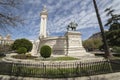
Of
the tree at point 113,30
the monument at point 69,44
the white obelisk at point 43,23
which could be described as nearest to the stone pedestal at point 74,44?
the monument at point 69,44

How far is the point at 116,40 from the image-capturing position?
30.2m

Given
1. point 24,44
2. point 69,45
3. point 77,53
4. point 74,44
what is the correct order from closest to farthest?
point 77,53, point 69,45, point 74,44, point 24,44

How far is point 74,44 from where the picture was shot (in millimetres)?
26156

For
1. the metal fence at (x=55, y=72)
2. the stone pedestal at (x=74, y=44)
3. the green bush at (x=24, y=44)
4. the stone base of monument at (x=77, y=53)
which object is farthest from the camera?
the green bush at (x=24, y=44)

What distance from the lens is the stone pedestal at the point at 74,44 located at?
25234mm

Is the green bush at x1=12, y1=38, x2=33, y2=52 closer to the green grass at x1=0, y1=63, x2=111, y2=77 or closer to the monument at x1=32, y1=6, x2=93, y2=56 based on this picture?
the monument at x1=32, y1=6, x2=93, y2=56

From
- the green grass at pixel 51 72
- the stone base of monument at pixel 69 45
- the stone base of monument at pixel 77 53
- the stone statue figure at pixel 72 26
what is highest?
Result: the stone statue figure at pixel 72 26

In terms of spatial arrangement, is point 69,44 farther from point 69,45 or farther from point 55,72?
point 55,72

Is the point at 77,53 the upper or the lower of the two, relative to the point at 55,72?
upper

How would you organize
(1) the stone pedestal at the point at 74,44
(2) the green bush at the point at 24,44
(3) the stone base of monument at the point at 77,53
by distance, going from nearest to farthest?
1. (3) the stone base of monument at the point at 77,53
2. (1) the stone pedestal at the point at 74,44
3. (2) the green bush at the point at 24,44

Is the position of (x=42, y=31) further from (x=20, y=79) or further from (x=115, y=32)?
(x=20, y=79)

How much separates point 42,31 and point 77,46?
1838cm

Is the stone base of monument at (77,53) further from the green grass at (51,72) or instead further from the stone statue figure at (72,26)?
the green grass at (51,72)

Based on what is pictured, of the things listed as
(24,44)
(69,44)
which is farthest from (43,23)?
(69,44)
